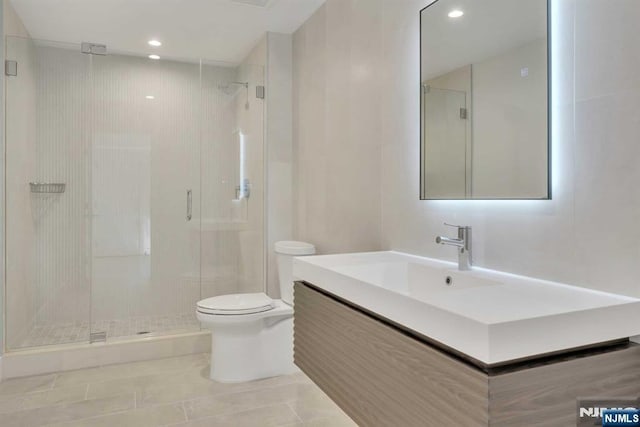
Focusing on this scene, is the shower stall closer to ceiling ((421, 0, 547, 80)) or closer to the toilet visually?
the toilet

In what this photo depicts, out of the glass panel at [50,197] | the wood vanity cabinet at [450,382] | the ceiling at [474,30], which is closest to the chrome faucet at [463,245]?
the wood vanity cabinet at [450,382]

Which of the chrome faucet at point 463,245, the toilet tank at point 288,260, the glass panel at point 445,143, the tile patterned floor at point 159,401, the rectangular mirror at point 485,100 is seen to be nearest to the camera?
the rectangular mirror at point 485,100

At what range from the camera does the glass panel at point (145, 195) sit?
3.22 m

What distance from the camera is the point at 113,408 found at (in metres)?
2.35

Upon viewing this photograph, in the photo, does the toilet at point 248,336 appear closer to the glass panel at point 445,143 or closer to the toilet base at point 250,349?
the toilet base at point 250,349

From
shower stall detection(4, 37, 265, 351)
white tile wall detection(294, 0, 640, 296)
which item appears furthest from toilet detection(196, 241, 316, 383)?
shower stall detection(4, 37, 265, 351)

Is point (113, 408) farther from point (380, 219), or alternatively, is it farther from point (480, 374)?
point (480, 374)

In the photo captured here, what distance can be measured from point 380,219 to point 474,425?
1466 millimetres

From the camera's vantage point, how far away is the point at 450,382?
3.29 feet

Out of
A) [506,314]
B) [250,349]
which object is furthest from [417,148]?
[250,349]

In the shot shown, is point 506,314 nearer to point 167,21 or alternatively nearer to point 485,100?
point 485,100

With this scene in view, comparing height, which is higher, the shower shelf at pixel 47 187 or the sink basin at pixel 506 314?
the shower shelf at pixel 47 187

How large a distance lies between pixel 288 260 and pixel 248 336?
54 cm

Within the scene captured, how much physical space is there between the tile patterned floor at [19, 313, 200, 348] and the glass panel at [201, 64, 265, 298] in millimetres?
279
